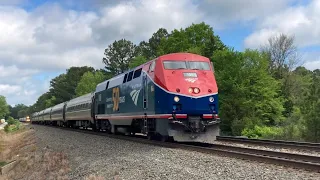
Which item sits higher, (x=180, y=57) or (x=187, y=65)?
(x=180, y=57)

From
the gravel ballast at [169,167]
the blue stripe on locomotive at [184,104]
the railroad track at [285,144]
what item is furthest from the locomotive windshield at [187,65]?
the railroad track at [285,144]

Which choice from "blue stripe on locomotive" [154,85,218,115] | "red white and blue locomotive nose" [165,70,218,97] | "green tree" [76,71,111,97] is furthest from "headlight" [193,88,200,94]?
"green tree" [76,71,111,97]

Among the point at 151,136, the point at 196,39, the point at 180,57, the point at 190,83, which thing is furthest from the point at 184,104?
the point at 196,39

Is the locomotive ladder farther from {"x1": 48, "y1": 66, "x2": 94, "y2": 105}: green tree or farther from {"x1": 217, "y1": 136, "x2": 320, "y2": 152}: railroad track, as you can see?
{"x1": 48, "y1": 66, "x2": 94, "y2": 105}: green tree

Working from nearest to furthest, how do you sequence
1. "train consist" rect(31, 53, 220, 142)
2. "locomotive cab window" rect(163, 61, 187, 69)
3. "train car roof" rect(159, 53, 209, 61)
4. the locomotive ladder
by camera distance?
"train consist" rect(31, 53, 220, 142)
"locomotive cab window" rect(163, 61, 187, 69)
"train car roof" rect(159, 53, 209, 61)
the locomotive ladder

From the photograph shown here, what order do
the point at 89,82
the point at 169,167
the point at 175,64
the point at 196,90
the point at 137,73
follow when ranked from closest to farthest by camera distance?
the point at 169,167 < the point at 196,90 < the point at 175,64 < the point at 137,73 < the point at 89,82

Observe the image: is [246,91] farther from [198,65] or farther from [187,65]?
[187,65]

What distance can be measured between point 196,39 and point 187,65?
1530 inches

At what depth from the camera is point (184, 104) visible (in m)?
16.5

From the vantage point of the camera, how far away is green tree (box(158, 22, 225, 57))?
179 feet

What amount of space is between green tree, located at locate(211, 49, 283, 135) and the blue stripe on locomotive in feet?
72.1

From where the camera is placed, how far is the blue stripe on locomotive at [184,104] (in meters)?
16.4

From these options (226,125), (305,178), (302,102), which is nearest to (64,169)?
(305,178)

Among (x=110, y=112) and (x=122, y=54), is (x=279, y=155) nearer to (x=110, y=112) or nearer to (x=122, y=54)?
(x=110, y=112)
